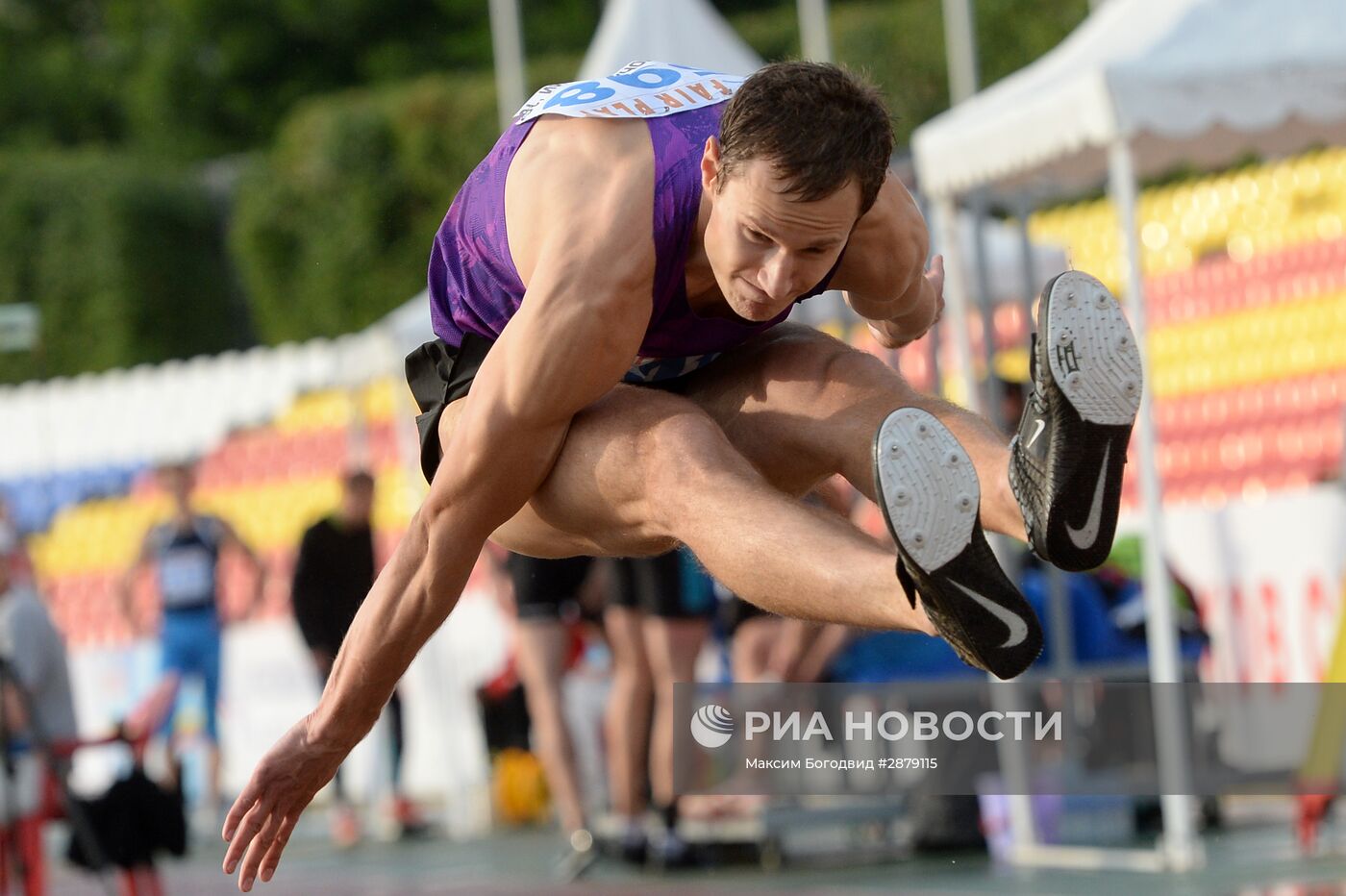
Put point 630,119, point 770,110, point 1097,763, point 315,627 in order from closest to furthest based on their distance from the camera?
point 770,110 < point 630,119 < point 1097,763 < point 315,627

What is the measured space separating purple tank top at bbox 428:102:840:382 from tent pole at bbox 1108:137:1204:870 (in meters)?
3.03

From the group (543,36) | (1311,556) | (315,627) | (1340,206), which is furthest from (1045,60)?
(543,36)

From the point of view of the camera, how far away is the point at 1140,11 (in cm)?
724

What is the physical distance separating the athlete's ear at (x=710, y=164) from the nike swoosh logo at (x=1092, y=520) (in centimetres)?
84

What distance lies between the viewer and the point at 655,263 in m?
3.77

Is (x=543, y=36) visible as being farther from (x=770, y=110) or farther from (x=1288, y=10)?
(x=770, y=110)

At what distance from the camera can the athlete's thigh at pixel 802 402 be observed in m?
4.04

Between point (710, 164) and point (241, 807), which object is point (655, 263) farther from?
point (241, 807)

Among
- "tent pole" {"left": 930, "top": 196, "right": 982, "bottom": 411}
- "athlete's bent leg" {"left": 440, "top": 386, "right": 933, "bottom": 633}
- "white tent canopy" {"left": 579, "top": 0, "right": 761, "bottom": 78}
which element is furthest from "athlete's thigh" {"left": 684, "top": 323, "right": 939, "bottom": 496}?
"white tent canopy" {"left": 579, "top": 0, "right": 761, "bottom": 78}

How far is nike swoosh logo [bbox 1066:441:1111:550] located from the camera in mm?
3490

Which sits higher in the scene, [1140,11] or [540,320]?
[1140,11]

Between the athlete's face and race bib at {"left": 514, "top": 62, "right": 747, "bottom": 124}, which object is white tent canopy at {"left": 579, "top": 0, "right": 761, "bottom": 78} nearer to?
race bib at {"left": 514, "top": 62, "right": 747, "bottom": 124}

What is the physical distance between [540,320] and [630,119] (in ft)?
1.54

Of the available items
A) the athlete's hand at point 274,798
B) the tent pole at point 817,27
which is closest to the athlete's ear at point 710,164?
the athlete's hand at point 274,798
